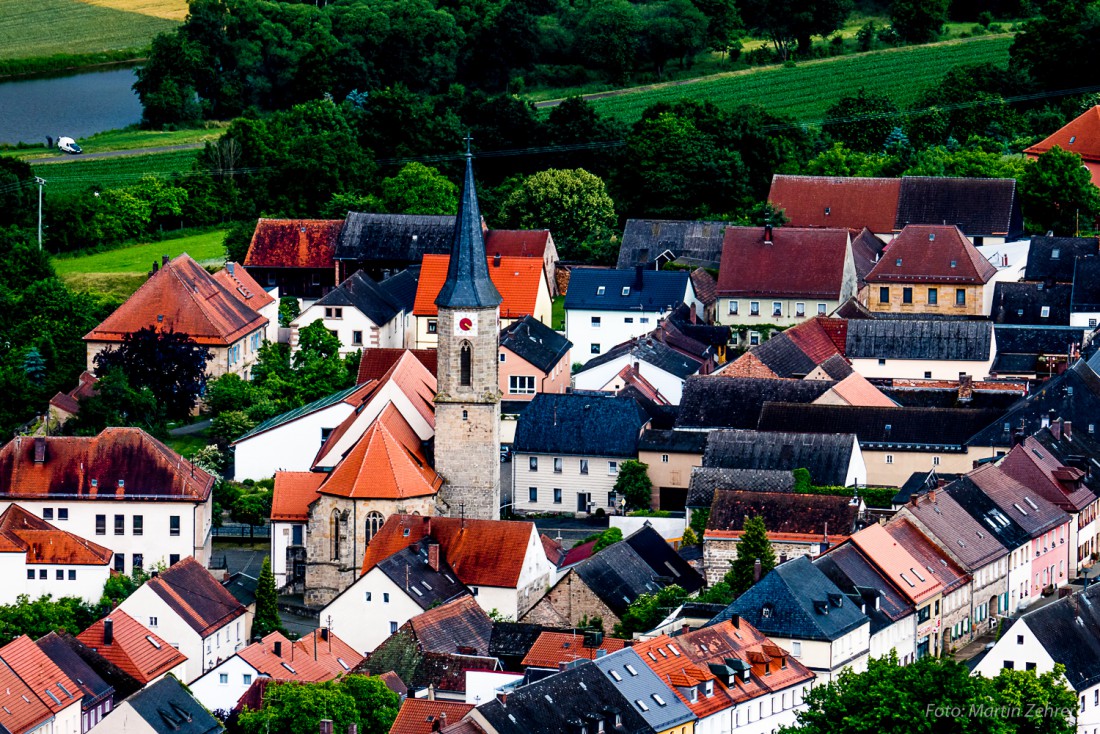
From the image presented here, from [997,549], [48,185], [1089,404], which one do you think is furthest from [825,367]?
[48,185]

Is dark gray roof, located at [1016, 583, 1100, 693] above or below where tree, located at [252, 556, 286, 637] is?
above

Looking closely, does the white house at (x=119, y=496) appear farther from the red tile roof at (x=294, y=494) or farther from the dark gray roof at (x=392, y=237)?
the dark gray roof at (x=392, y=237)

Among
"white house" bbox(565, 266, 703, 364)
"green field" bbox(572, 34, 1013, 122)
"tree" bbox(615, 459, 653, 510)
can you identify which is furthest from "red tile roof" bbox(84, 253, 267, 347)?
"green field" bbox(572, 34, 1013, 122)

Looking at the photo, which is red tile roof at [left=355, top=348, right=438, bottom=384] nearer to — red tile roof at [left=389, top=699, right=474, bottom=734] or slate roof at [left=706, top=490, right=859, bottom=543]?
slate roof at [left=706, top=490, right=859, bottom=543]

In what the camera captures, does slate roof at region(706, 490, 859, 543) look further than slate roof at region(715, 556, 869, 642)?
Yes

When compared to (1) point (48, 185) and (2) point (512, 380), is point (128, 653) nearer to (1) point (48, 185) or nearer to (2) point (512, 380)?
(2) point (512, 380)

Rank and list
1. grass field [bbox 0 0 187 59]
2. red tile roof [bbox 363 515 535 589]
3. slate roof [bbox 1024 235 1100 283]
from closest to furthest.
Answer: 1. red tile roof [bbox 363 515 535 589]
2. slate roof [bbox 1024 235 1100 283]
3. grass field [bbox 0 0 187 59]

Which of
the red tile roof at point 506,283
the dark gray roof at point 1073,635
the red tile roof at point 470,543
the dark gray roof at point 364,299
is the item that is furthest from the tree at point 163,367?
the dark gray roof at point 1073,635

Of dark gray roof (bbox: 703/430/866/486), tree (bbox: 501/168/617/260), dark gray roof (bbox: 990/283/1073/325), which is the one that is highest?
tree (bbox: 501/168/617/260)
